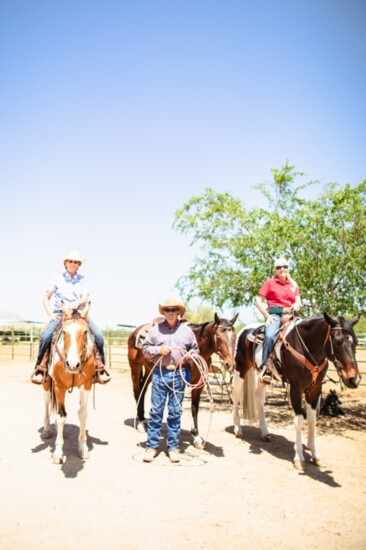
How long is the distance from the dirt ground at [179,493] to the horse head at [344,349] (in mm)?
1401

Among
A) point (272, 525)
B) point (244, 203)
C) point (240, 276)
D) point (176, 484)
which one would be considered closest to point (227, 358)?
point (176, 484)

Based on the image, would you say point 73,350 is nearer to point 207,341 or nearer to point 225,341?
point 225,341

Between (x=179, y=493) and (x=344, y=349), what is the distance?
2718 mm

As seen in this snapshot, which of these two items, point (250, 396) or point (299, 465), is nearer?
point (299, 465)

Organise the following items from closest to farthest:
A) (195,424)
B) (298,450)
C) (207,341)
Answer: (298,450) < (195,424) < (207,341)

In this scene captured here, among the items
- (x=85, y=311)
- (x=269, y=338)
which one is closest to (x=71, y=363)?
(x=85, y=311)

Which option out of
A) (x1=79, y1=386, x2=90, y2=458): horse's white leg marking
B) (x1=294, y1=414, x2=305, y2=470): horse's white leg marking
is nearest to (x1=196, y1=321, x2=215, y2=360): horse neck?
(x1=294, y1=414, x2=305, y2=470): horse's white leg marking

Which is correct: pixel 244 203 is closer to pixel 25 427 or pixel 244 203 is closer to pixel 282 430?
pixel 282 430

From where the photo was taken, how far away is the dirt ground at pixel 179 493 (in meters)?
3.84

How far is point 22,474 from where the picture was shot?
523cm

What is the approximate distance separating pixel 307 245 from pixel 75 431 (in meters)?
6.58

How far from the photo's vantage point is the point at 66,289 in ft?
21.1

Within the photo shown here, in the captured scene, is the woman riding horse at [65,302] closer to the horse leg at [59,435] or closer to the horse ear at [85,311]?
the horse ear at [85,311]

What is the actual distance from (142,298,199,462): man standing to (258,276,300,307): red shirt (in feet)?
5.48
